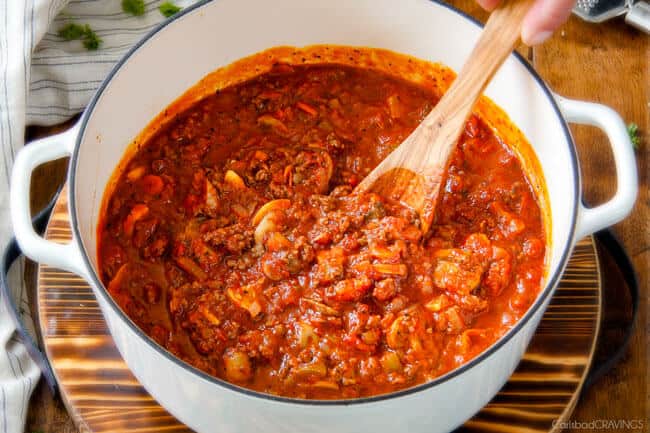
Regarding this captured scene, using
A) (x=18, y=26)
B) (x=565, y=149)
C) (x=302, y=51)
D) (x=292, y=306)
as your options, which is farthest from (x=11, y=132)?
(x=565, y=149)

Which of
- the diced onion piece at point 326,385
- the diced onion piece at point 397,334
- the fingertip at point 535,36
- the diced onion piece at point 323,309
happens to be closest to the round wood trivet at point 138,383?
the diced onion piece at point 397,334

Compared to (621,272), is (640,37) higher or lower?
higher

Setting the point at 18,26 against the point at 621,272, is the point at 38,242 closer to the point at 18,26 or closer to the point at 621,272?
the point at 18,26

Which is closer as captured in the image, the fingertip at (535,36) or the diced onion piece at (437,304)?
the fingertip at (535,36)

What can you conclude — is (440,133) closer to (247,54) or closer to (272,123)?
(272,123)

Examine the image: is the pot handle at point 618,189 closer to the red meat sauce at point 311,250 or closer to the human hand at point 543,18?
the human hand at point 543,18

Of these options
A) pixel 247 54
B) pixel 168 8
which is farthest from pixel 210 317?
pixel 168 8
